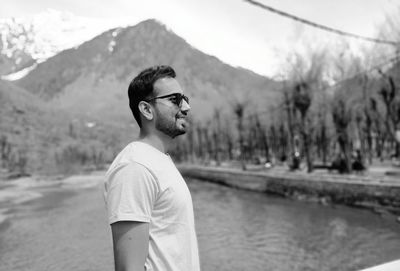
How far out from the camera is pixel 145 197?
5.14 ft

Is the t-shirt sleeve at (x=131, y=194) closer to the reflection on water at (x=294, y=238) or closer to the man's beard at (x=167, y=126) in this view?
Result: the man's beard at (x=167, y=126)

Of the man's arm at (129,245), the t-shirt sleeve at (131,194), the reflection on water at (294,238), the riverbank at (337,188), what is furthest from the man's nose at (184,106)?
the riverbank at (337,188)

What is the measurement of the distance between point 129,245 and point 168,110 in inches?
25.4

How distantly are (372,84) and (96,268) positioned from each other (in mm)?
35681

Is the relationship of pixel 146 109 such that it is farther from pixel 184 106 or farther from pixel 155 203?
pixel 155 203

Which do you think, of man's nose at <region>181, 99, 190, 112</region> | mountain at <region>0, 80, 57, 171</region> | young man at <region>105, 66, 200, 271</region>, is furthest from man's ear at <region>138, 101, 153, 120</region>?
mountain at <region>0, 80, 57, 171</region>

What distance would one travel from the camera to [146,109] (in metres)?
1.87

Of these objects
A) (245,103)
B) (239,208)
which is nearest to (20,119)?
(245,103)

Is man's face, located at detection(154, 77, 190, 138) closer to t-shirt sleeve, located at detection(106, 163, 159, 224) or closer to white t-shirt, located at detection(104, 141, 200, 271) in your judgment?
white t-shirt, located at detection(104, 141, 200, 271)

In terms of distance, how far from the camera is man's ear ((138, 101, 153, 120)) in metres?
1.86

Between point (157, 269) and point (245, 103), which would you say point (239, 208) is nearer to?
point (157, 269)

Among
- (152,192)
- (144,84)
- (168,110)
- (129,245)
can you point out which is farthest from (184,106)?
(129,245)

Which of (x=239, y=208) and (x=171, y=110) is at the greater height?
(x=171, y=110)

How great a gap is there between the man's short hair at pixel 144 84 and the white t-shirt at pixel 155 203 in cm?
24
